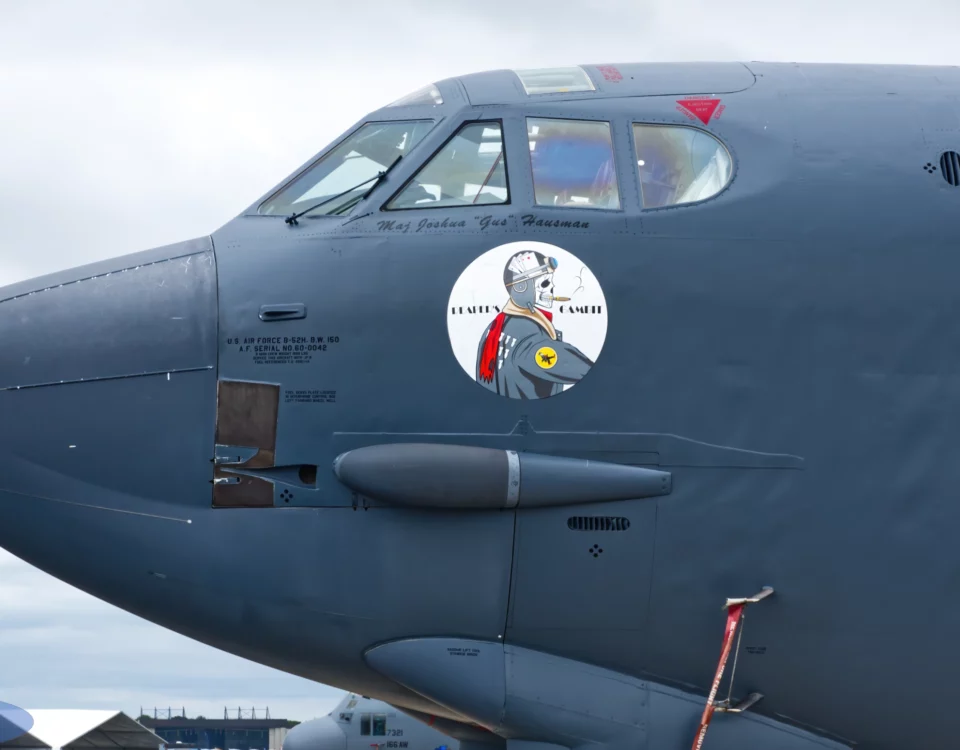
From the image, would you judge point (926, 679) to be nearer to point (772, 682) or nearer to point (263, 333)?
point (772, 682)

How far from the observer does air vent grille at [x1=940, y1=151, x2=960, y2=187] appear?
7.38 metres

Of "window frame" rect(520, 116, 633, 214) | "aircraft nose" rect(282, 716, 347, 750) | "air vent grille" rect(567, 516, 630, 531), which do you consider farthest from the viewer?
"aircraft nose" rect(282, 716, 347, 750)

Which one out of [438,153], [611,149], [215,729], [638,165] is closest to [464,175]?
[438,153]

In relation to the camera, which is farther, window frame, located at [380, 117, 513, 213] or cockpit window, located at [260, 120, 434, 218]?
cockpit window, located at [260, 120, 434, 218]

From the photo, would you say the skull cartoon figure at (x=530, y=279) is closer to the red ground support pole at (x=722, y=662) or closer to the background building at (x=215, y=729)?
the red ground support pole at (x=722, y=662)

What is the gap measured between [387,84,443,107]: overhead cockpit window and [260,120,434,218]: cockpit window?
192 millimetres

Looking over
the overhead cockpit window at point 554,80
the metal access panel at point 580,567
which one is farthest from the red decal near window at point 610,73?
the metal access panel at point 580,567

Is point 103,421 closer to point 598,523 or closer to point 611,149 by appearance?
point 598,523

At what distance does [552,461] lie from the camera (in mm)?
6844

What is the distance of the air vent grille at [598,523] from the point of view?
6883 mm

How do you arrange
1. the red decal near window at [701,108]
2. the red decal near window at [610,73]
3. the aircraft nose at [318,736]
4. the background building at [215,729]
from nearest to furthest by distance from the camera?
1. the red decal near window at [701,108]
2. the red decal near window at [610,73]
3. the aircraft nose at [318,736]
4. the background building at [215,729]

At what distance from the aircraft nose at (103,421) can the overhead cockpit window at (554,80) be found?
99.7 inches

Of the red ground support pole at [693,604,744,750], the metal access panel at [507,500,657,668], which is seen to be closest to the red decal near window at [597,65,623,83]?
the metal access panel at [507,500,657,668]

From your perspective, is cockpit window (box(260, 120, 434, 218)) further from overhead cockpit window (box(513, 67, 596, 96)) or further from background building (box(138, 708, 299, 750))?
background building (box(138, 708, 299, 750))
